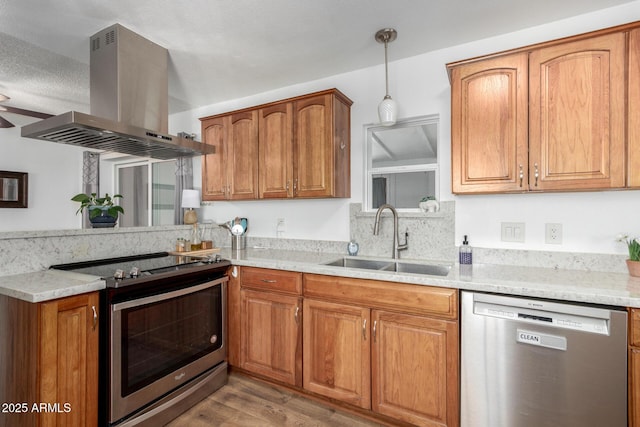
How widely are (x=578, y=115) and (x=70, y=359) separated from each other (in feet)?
9.52

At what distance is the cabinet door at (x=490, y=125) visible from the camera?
69.9 inches

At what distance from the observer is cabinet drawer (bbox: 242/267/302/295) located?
2.14 m

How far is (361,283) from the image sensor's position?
75.0 inches

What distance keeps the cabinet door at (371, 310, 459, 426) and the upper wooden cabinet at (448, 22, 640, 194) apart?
887 millimetres

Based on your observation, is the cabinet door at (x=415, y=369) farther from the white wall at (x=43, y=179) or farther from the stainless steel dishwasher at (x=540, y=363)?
the white wall at (x=43, y=179)

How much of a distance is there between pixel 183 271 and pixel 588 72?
102 inches

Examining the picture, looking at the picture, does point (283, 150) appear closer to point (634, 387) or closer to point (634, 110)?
point (634, 110)

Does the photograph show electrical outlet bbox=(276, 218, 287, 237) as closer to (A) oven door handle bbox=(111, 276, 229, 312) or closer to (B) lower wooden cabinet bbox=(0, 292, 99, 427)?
(A) oven door handle bbox=(111, 276, 229, 312)

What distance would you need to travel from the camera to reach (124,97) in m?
2.09

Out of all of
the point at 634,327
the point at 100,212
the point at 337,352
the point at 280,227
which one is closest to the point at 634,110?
the point at 634,327

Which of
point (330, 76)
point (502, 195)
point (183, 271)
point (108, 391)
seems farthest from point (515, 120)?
point (108, 391)

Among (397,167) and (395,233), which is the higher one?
(397,167)

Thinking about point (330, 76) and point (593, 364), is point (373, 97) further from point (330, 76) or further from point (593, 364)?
point (593, 364)

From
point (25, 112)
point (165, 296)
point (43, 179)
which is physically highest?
point (25, 112)
